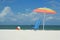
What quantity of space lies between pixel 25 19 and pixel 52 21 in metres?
1.59

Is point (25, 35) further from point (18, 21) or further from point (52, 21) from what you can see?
point (52, 21)

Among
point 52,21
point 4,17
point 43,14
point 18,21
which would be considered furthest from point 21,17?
point 43,14

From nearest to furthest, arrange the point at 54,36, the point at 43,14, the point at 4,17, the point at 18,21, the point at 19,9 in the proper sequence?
1. the point at 54,36
2. the point at 43,14
3. the point at 18,21
4. the point at 4,17
5. the point at 19,9

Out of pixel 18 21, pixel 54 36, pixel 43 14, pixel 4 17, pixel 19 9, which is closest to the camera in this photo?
pixel 54 36

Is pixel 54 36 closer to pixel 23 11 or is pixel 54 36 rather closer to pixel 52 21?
pixel 52 21

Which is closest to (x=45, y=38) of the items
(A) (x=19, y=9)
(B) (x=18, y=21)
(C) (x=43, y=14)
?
(C) (x=43, y=14)

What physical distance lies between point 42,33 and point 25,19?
→ 15.9ft

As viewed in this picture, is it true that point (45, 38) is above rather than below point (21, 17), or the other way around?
below

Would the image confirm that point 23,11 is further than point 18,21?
Yes

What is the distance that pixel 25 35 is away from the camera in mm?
5375

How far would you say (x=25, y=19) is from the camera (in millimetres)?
10125

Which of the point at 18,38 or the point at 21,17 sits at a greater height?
the point at 21,17

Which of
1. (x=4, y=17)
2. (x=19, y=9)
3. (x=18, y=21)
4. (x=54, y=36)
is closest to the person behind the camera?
(x=54, y=36)

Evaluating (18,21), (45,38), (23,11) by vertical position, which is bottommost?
(45,38)
